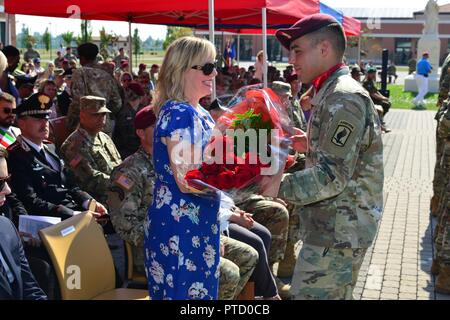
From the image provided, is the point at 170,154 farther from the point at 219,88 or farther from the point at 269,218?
the point at 219,88

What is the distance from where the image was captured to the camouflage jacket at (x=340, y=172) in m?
2.58

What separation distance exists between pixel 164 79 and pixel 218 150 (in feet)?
2.10

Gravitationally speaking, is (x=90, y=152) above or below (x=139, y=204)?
above

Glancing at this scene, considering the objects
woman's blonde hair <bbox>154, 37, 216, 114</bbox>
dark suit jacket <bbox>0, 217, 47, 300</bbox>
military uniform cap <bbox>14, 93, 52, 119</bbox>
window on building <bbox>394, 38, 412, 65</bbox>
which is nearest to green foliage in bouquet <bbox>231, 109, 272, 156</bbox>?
woman's blonde hair <bbox>154, 37, 216, 114</bbox>

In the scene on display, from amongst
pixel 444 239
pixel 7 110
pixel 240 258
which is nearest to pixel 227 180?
pixel 240 258

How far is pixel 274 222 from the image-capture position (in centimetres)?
482

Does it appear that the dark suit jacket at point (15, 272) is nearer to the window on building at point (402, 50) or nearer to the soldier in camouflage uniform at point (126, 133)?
the soldier in camouflage uniform at point (126, 133)

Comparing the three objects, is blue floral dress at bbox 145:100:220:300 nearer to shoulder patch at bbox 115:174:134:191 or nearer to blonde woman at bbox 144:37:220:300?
blonde woman at bbox 144:37:220:300

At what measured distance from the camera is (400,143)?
13.4m

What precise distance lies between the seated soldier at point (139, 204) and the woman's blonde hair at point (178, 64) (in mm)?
1356

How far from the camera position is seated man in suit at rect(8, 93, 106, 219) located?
4207 millimetres

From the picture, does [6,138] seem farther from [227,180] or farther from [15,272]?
[227,180]

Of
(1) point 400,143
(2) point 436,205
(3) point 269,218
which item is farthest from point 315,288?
(1) point 400,143

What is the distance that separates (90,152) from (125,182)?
1.22 metres
